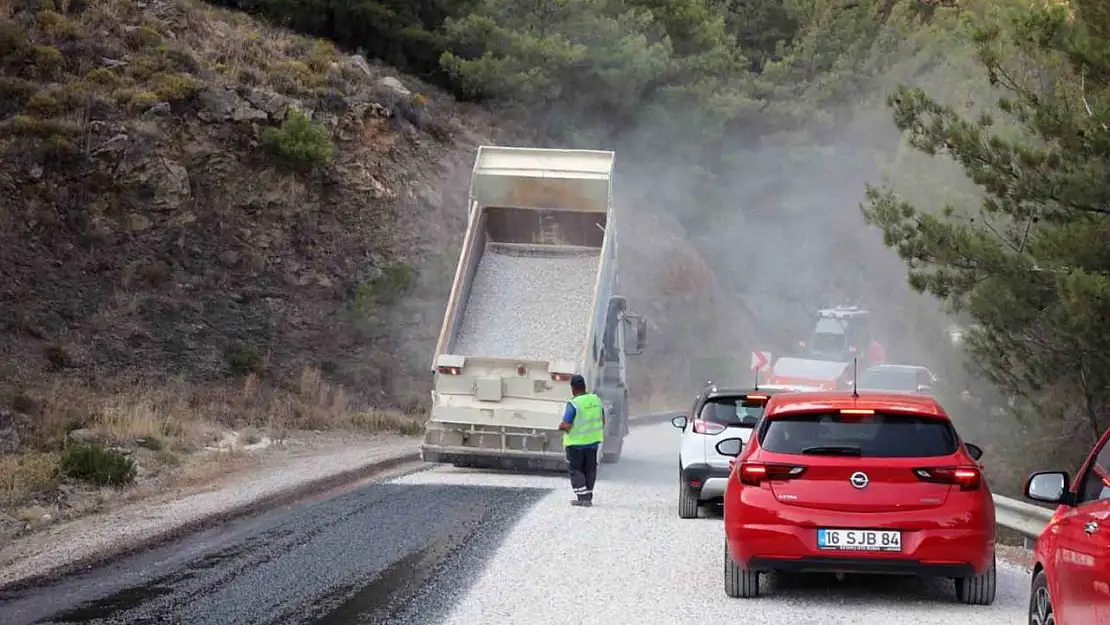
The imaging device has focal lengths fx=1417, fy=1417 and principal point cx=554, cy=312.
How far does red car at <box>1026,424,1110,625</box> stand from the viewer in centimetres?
623

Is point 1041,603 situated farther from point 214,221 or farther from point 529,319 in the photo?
point 214,221

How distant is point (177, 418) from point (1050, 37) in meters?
15.6

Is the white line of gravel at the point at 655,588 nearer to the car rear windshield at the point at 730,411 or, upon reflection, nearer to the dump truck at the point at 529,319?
the car rear windshield at the point at 730,411

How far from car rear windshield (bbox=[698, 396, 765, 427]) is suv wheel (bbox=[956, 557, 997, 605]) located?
5.80 m

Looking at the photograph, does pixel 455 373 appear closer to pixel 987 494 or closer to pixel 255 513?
pixel 255 513

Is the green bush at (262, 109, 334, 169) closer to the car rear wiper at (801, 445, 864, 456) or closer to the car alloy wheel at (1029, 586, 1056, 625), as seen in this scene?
the car rear wiper at (801, 445, 864, 456)

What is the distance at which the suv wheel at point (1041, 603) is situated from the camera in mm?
7422

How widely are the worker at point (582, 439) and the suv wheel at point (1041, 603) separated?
8.92m

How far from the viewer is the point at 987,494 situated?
9.96 meters

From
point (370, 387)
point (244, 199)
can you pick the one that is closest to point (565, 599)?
point (370, 387)

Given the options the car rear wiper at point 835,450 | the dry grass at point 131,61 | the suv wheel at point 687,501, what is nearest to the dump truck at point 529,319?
the suv wheel at point 687,501

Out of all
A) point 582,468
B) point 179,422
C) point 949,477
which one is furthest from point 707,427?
point 179,422

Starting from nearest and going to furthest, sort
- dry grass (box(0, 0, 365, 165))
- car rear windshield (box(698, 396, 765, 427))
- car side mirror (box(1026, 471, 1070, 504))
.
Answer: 1. car side mirror (box(1026, 471, 1070, 504))
2. car rear windshield (box(698, 396, 765, 427))
3. dry grass (box(0, 0, 365, 165))

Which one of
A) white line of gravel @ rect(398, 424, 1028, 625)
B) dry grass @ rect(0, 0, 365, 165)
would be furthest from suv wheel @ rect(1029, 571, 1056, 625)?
dry grass @ rect(0, 0, 365, 165)
